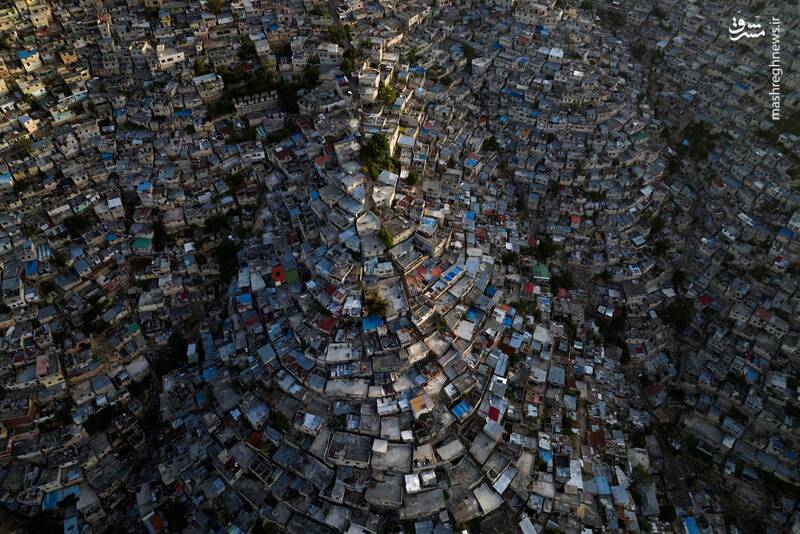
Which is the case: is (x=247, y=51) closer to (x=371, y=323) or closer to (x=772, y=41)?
(x=371, y=323)

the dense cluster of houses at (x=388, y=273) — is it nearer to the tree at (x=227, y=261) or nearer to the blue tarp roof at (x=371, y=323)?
the tree at (x=227, y=261)

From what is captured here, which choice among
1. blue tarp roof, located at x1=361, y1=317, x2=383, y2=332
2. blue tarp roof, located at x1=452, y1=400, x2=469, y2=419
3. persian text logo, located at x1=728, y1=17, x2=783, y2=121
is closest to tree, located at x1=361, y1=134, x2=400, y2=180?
blue tarp roof, located at x1=361, y1=317, x2=383, y2=332

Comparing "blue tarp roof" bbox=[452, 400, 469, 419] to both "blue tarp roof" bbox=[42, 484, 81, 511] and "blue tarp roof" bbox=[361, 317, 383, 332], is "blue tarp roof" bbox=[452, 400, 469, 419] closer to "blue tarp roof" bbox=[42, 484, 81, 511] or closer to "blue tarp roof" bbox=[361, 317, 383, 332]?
"blue tarp roof" bbox=[361, 317, 383, 332]

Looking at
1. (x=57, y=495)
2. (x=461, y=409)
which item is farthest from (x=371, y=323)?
(x=57, y=495)

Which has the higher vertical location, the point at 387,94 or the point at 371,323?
the point at 387,94

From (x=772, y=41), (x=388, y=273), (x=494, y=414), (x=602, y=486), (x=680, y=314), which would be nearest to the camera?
(x=602, y=486)

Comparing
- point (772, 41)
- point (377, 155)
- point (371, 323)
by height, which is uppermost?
point (772, 41)

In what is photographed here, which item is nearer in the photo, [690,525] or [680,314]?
[690,525]

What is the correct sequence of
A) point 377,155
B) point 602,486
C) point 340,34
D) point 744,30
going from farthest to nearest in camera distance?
point 744,30 < point 340,34 < point 377,155 < point 602,486

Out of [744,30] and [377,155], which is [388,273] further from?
[744,30]

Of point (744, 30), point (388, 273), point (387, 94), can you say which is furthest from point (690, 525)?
point (744, 30)
